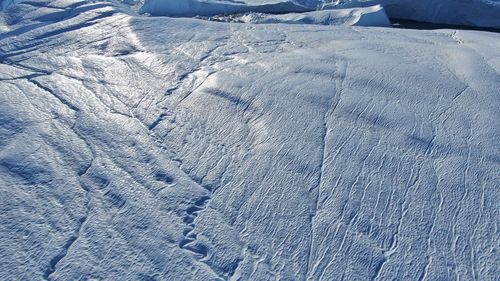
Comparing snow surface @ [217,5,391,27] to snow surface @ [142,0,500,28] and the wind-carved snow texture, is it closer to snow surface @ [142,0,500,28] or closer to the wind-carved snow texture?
snow surface @ [142,0,500,28]

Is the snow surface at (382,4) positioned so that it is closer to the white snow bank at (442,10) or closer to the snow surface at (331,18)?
the white snow bank at (442,10)

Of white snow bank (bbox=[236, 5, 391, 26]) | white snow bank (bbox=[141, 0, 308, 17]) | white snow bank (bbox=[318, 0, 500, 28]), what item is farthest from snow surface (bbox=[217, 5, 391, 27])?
white snow bank (bbox=[318, 0, 500, 28])

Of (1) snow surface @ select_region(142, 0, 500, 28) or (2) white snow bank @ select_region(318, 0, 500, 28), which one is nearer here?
(1) snow surface @ select_region(142, 0, 500, 28)

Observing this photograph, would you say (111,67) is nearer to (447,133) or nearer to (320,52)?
(320,52)

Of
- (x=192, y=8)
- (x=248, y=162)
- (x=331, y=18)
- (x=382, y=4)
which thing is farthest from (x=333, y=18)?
(x=248, y=162)

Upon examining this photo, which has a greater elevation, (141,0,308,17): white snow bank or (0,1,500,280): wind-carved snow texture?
(0,1,500,280): wind-carved snow texture
